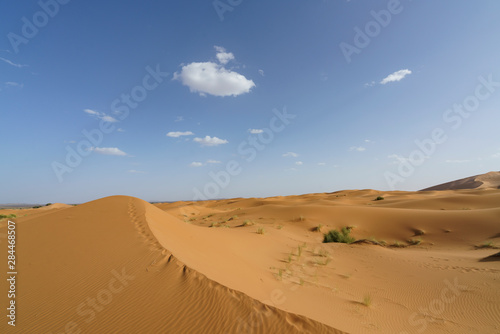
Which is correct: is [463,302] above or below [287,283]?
below

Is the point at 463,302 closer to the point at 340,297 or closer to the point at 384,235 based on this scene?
the point at 340,297

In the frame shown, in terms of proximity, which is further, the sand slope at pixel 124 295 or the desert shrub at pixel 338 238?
the desert shrub at pixel 338 238

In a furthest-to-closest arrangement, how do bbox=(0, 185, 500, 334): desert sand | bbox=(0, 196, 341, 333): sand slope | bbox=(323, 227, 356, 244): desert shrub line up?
bbox=(323, 227, 356, 244): desert shrub → bbox=(0, 185, 500, 334): desert sand → bbox=(0, 196, 341, 333): sand slope

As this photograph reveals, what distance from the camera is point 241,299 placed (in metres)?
3.95

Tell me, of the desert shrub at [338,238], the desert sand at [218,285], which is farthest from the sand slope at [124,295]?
the desert shrub at [338,238]

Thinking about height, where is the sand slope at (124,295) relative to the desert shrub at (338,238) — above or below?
above

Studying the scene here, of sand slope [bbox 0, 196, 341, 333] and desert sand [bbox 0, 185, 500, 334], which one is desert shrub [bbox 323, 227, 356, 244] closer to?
desert sand [bbox 0, 185, 500, 334]

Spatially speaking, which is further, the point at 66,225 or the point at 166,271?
the point at 66,225

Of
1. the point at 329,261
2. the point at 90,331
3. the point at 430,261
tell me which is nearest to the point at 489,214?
the point at 430,261

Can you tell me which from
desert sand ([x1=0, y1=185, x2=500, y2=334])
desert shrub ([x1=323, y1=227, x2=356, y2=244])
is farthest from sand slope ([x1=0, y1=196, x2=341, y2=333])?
desert shrub ([x1=323, y1=227, x2=356, y2=244])

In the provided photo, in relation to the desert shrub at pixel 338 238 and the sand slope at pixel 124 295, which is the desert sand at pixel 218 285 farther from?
the desert shrub at pixel 338 238

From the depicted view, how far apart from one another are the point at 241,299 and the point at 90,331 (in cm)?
242

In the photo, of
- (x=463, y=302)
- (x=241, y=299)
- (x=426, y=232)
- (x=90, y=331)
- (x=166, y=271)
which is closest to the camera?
(x=90, y=331)

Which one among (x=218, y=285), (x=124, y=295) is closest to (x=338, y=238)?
(x=218, y=285)
